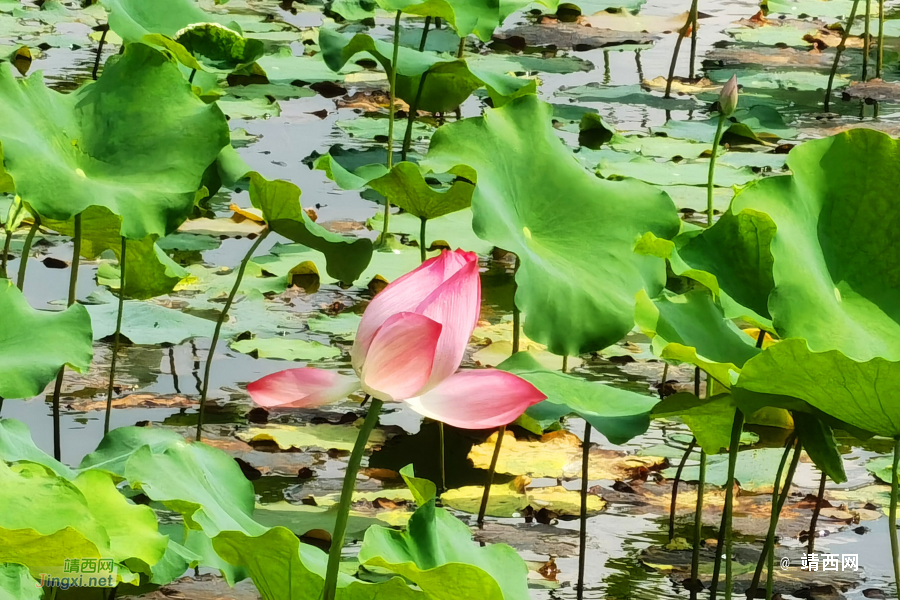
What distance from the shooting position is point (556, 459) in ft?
6.04

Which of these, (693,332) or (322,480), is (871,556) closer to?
(693,332)

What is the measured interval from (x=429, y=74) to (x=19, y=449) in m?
1.57

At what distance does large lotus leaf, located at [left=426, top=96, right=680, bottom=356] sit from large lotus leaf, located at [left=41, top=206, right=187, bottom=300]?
47 centimetres

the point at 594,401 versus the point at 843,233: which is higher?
the point at 843,233

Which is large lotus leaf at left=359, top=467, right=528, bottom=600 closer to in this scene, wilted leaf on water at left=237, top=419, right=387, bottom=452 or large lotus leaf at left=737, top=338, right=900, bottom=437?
large lotus leaf at left=737, top=338, right=900, bottom=437

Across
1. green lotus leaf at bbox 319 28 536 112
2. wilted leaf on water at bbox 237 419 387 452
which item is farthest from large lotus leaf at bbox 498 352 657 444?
green lotus leaf at bbox 319 28 536 112

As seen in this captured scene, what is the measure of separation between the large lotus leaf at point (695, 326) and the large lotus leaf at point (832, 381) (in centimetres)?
12

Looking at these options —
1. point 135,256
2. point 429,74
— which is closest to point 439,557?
point 135,256

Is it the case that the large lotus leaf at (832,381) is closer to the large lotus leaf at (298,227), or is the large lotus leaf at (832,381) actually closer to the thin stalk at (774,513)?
the thin stalk at (774,513)

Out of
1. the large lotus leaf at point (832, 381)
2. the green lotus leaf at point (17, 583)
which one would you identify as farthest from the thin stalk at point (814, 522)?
the green lotus leaf at point (17, 583)

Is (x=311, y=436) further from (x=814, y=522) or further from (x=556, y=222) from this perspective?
(x=814, y=522)

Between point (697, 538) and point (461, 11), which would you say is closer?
point (697, 538)

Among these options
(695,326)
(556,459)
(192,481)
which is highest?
(695,326)

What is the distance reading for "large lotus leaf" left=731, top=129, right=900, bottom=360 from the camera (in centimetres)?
129
